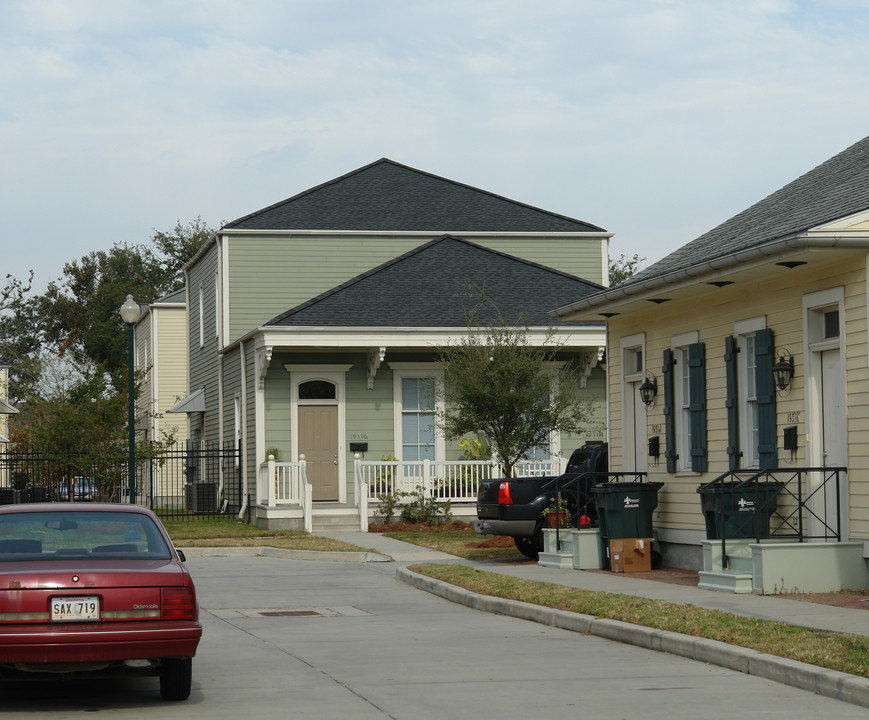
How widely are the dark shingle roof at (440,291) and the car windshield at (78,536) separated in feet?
61.3

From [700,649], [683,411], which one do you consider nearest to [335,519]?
[683,411]

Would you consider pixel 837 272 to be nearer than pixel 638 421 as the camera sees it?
Yes

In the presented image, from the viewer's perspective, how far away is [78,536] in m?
8.78

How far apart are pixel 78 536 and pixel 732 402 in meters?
9.91

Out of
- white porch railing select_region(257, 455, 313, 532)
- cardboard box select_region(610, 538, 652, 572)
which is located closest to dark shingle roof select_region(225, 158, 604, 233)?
white porch railing select_region(257, 455, 313, 532)

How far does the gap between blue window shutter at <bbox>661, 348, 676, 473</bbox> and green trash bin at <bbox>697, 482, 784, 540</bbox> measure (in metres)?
2.96

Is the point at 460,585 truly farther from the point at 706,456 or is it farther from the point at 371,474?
the point at 371,474

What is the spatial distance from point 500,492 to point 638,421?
7.89ft

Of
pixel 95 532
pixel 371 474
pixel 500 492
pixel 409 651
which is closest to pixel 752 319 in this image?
pixel 500 492

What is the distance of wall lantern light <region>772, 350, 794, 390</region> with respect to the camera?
49.3ft

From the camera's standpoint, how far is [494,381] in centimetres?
2317

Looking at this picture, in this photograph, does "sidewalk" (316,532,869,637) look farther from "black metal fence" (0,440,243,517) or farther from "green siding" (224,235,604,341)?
"green siding" (224,235,604,341)

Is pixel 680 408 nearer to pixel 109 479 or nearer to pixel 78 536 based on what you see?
pixel 78 536

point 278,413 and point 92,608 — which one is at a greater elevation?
point 278,413
